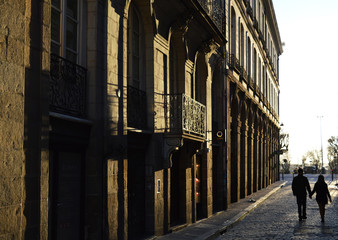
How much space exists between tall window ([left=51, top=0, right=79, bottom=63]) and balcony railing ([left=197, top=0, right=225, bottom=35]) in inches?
294

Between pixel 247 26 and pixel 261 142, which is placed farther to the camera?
pixel 261 142

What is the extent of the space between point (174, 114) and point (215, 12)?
603 centimetres

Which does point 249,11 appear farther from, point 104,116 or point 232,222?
point 104,116

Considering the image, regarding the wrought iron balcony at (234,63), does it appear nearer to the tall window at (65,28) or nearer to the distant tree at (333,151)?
the tall window at (65,28)

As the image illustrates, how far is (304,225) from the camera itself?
1577 cm

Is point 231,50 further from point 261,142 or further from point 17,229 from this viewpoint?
point 17,229

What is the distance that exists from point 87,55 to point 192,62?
24.4 feet

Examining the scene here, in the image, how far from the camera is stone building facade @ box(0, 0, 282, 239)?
23.8 ft

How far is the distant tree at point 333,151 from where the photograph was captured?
112938 mm

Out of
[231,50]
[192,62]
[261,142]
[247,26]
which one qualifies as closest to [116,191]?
[192,62]

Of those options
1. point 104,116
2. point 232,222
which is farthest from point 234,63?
point 104,116

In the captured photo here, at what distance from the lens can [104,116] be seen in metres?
10.1

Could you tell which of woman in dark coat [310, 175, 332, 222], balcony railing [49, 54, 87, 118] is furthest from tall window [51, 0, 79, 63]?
woman in dark coat [310, 175, 332, 222]

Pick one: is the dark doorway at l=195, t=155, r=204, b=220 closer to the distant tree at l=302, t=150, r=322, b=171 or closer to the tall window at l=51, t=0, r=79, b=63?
the tall window at l=51, t=0, r=79, b=63
